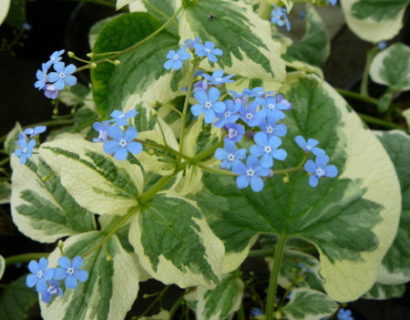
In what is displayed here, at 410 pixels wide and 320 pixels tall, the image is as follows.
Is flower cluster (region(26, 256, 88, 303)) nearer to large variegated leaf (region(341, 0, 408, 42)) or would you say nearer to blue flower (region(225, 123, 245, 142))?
blue flower (region(225, 123, 245, 142))

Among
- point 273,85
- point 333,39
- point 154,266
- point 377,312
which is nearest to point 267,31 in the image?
point 273,85

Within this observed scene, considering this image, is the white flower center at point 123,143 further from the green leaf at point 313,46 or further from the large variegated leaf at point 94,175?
the green leaf at point 313,46

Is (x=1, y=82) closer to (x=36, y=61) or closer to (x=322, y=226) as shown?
(x=36, y=61)

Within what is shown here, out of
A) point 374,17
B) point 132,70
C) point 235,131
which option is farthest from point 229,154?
point 374,17

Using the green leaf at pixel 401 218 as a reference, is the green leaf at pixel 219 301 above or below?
below

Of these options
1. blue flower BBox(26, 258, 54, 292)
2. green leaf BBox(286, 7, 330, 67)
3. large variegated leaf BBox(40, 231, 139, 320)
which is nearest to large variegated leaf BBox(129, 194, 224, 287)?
large variegated leaf BBox(40, 231, 139, 320)

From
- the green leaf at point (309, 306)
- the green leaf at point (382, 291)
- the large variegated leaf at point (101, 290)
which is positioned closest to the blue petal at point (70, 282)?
the large variegated leaf at point (101, 290)
